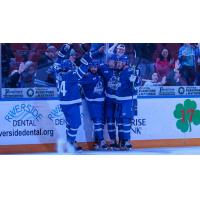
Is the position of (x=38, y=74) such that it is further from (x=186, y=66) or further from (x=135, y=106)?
(x=186, y=66)

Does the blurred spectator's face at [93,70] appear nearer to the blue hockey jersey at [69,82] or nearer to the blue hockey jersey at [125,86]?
the blue hockey jersey at [69,82]

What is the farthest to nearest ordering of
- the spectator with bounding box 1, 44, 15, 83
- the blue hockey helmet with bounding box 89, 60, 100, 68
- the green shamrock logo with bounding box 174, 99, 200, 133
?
the green shamrock logo with bounding box 174, 99, 200, 133 < the blue hockey helmet with bounding box 89, 60, 100, 68 < the spectator with bounding box 1, 44, 15, 83

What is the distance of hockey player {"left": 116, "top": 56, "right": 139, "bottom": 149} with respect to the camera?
5340mm

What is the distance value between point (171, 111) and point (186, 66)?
0.49m

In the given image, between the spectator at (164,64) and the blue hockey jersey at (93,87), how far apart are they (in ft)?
1.97

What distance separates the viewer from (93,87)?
210 inches

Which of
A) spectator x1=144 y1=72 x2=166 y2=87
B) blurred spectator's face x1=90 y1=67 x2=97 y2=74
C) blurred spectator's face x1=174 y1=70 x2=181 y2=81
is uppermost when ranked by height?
blurred spectator's face x1=90 y1=67 x2=97 y2=74

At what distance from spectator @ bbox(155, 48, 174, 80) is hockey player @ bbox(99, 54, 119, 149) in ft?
1.44

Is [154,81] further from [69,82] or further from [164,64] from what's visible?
[69,82]

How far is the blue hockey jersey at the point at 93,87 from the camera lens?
5.31m

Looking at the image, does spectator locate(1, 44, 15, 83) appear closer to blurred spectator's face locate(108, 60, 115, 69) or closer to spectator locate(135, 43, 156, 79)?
blurred spectator's face locate(108, 60, 115, 69)

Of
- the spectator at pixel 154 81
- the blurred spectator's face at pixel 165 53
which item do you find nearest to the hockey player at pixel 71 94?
the spectator at pixel 154 81

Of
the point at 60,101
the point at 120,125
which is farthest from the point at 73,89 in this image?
the point at 120,125

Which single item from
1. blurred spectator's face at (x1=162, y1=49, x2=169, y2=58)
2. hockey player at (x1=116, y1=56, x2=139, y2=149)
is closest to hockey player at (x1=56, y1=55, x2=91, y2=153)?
hockey player at (x1=116, y1=56, x2=139, y2=149)
